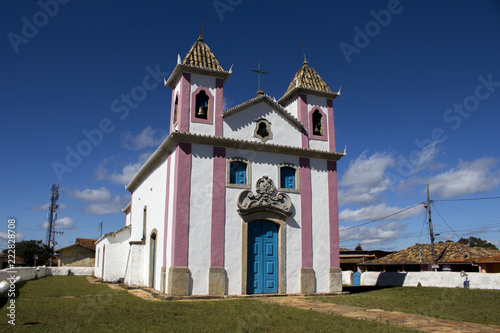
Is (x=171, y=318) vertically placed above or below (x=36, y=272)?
above

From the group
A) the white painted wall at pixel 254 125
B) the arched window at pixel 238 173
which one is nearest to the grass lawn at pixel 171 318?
the arched window at pixel 238 173

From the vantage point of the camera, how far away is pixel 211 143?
47.4ft

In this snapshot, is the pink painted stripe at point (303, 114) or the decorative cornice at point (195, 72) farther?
the pink painted stripe at point (303, 114)

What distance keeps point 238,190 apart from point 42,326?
8196 mm

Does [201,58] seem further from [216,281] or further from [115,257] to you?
[115,257]

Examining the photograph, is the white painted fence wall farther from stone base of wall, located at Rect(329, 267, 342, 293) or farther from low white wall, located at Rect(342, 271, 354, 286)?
stone base of wall, located at Rect(329, 267, 342, 293)

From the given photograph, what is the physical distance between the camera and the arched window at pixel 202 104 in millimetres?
14758

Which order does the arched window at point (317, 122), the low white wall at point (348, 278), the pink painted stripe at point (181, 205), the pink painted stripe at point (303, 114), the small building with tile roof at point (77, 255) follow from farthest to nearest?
the small building with tile roof at point (77, 255), the low white wall at point (348, 278), the arched window at point (317, 122), the pink painted stripe at point (303, 114), the pink painted stripe at point (181, 205)

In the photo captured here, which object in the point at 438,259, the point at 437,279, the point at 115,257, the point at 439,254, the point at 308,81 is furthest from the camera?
the point at 439,254

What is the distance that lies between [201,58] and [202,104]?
1868mm

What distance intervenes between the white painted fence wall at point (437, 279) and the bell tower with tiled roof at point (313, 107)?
8.80 m

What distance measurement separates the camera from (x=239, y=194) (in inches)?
567

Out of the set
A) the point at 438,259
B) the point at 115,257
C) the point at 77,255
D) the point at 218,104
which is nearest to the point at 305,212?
the point at 218,104

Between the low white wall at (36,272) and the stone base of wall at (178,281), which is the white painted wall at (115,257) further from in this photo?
the stone base of wall at (178,281)
